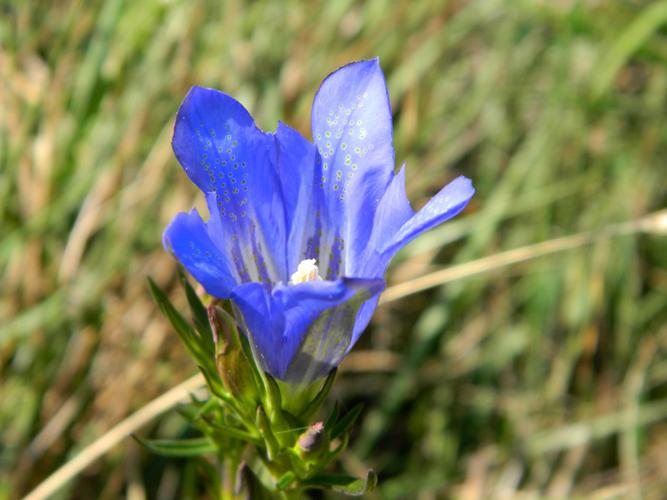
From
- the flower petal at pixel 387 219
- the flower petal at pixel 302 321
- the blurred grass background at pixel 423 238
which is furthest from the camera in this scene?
the blurred grass background at pixel 423 238

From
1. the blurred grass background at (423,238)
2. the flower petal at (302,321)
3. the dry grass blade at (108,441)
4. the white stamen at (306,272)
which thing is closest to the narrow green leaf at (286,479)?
the flower petal at (302,321)

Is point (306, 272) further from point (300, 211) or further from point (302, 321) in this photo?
point (302, 321)

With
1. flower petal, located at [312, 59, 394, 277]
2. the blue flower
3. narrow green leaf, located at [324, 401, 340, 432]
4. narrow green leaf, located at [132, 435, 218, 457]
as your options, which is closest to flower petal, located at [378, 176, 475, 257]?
the blue flower

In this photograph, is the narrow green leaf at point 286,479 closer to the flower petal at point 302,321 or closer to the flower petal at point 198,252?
the flower petal at point 302,321

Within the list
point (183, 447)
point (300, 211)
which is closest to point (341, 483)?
point (183, 447)

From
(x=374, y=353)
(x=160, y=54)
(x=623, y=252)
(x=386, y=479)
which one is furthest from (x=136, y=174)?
(x=623, y=252)

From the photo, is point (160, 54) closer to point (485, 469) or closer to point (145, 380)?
point (145, 380)

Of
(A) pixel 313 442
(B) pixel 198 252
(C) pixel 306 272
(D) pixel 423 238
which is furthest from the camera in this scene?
(D) pixel 423 238
